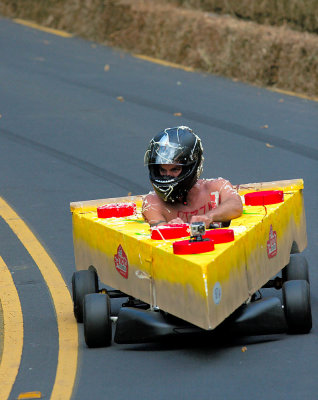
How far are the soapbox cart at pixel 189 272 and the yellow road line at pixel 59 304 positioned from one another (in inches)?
→ 7.9

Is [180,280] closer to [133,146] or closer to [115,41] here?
[133,146]

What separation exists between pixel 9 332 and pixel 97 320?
1101mm

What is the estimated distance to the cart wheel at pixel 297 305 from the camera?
344 inches

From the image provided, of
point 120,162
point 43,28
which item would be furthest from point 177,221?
point 43,28

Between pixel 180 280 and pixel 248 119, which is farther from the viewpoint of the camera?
pixel 248 119

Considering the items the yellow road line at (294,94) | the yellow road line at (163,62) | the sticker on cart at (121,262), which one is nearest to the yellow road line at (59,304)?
the sticker on cart at (121,262)

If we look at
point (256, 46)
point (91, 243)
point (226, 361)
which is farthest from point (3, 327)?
point (256, 46)

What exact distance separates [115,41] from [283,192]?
14.0 metres

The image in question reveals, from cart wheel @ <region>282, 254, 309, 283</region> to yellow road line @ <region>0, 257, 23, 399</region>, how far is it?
7.21 ft

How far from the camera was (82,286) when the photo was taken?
9508mm

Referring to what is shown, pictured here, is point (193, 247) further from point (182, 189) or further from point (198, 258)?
point (182, 189)

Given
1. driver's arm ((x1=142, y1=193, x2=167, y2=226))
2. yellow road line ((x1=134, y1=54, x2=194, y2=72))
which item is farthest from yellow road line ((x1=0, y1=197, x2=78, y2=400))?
yellow road line ((x1=134, y1=54, x2=194, y2=72))

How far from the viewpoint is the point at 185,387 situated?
26.4 feet

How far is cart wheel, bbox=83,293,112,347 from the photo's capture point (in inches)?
345
